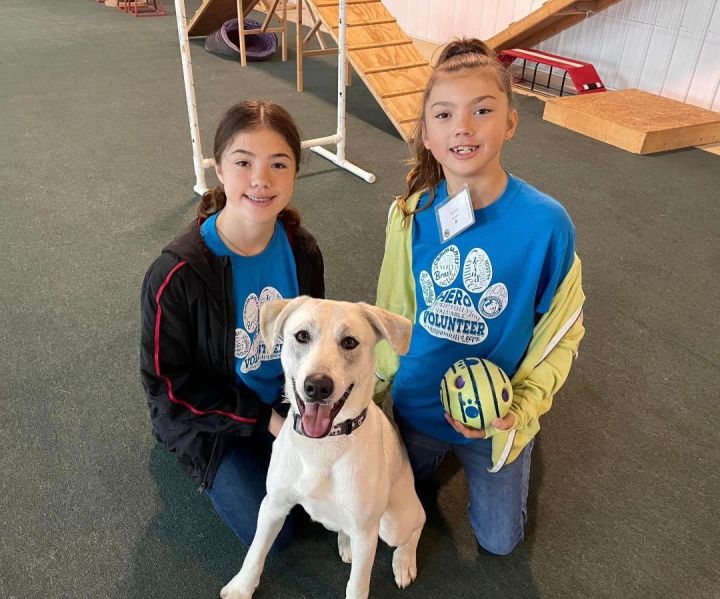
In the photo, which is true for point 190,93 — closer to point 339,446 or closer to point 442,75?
point 442,75

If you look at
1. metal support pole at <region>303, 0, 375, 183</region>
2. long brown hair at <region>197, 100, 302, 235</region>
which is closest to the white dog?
long brown hair at <region>197, 100, 302, 235</region>

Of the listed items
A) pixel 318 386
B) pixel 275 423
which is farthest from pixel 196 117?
pixel 318 386

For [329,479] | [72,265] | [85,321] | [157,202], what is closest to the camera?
[329,479]

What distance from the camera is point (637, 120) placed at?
5926mm

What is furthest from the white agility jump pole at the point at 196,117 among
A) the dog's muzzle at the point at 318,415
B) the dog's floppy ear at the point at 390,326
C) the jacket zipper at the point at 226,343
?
the dog's muzzle at the point at 318,415

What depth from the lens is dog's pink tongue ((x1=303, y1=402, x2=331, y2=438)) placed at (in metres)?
1.50

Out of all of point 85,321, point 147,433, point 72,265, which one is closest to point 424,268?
point 147,433

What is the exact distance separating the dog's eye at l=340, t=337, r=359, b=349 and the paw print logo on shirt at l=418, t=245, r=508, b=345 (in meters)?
0.66

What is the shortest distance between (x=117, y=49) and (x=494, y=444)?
862cm

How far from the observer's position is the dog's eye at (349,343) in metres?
1.49

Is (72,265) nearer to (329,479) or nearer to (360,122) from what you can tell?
(329,479)

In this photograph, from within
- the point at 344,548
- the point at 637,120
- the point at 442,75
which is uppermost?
the point at 442,75

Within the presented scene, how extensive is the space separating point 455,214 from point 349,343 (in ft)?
2.38

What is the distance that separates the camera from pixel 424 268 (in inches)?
83.7
